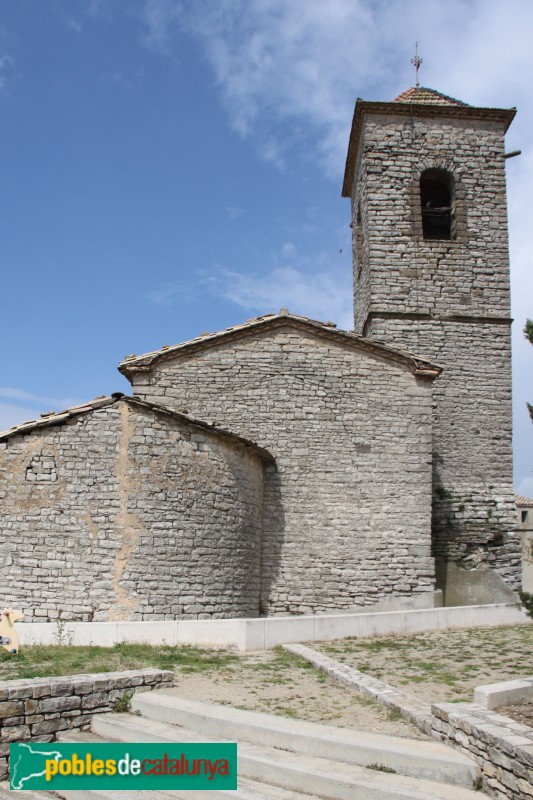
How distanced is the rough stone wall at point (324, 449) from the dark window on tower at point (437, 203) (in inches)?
195

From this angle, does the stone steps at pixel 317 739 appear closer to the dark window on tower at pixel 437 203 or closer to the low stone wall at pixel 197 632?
the low stone wall at pixel 197 632

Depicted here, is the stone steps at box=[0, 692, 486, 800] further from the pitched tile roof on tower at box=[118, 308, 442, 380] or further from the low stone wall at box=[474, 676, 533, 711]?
the pitched tile roof on tower at box=[118, 308, 442, 380]

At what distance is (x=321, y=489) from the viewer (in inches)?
496

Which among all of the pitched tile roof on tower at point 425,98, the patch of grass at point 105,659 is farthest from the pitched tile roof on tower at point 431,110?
the patch of grass at point 105,659

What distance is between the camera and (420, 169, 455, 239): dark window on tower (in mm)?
16156

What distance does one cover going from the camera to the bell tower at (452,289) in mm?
13945

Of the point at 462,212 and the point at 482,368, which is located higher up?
the point at 462,212

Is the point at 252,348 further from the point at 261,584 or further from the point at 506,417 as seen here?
the point at 506,417

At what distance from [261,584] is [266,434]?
2.70 metres

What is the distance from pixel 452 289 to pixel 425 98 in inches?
203

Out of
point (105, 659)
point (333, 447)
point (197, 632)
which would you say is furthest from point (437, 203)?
point (105, 659)

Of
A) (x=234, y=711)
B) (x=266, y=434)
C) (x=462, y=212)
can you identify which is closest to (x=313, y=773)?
(x=234, y=711)

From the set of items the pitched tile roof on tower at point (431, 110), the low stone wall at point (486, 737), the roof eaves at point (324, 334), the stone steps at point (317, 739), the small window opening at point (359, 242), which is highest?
the pitched tile roof on tower at point (431, 110)

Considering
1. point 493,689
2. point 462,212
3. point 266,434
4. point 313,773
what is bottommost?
point 313,773
